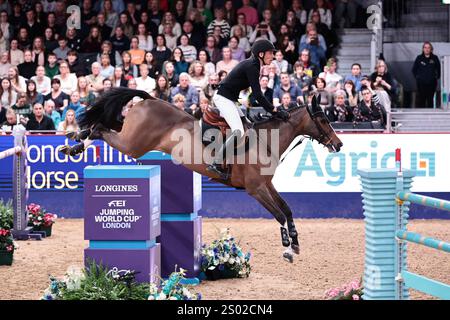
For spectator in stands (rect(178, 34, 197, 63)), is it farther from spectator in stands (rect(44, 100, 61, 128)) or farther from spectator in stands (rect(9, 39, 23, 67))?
spectator in stands (rect(9, 39, 23, 67))

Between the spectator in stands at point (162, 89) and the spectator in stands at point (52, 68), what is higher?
the spectator in stands at point (52, 68)

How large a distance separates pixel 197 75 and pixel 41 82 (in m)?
3.07

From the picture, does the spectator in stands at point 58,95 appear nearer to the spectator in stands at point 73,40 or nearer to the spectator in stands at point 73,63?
the spectator in stands at point 73,63

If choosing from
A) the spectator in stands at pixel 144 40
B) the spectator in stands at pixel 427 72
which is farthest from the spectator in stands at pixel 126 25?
the spectator in stands at pixel 427 72

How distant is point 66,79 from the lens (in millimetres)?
18125

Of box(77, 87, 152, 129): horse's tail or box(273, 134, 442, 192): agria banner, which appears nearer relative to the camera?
box(77, 87, 152, 129): horse's tail

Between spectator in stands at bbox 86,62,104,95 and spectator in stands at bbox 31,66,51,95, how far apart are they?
84cm

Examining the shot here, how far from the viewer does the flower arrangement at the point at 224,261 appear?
35.1 ft

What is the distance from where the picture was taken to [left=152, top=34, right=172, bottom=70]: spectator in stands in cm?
1869

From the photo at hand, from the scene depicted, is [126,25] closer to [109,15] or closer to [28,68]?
[109,15]

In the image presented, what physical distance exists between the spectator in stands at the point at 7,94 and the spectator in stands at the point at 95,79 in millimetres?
1411

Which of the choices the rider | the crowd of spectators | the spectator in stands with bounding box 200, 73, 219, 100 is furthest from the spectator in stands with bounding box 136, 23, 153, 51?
the rider

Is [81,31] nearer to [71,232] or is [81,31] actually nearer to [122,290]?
[71,232]

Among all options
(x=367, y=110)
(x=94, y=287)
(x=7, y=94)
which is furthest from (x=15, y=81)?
(x=94, y=287)
